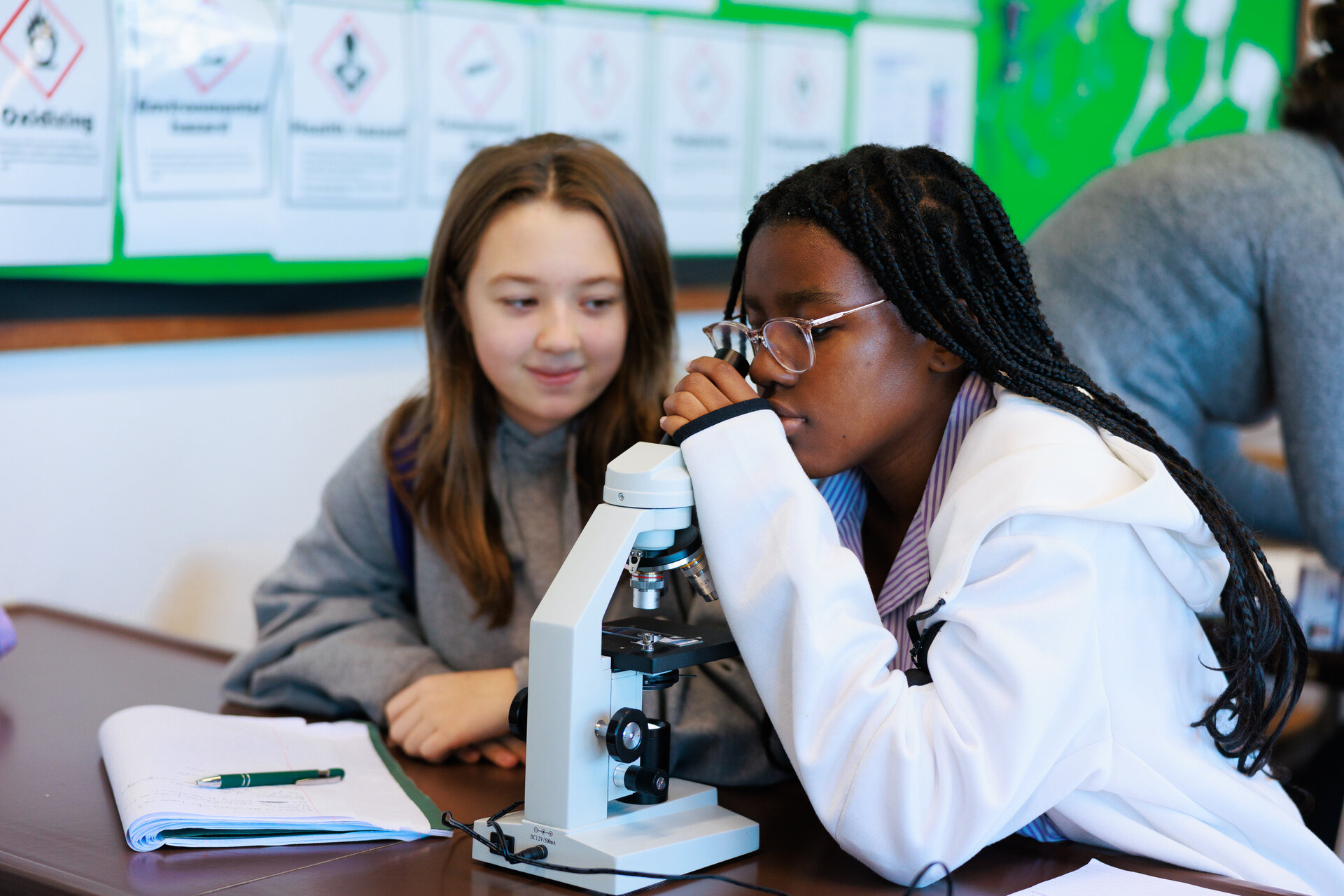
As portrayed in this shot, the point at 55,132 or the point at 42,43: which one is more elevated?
the point at 42,43

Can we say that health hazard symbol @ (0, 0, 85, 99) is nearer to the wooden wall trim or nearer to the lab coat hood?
the wooden wall trim

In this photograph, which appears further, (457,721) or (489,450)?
(489,450)

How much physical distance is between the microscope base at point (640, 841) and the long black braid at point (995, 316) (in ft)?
1.36

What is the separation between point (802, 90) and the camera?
268 centimetres

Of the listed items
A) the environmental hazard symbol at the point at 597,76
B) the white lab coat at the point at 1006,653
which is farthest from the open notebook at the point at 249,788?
the environmental hazard symbol at the point at 597,76

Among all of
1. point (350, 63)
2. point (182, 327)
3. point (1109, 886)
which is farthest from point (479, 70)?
point (1109, 886)

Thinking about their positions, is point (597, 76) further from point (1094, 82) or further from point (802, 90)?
point (1094, 82)

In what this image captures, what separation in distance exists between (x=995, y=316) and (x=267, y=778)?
746 millimetres

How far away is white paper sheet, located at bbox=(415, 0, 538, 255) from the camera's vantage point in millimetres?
2027

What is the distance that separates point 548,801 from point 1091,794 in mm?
443

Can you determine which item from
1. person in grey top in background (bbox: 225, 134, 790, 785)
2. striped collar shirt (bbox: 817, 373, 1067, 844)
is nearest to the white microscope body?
striped collar shirt (bbox: 817, 373, 1067, 844)

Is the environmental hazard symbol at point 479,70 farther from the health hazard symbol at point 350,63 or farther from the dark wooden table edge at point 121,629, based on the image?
the dark wooden table edge at point 121,629

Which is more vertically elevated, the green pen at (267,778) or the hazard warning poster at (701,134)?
the hazard warning poster at (701,134)

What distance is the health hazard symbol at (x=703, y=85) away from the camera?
246cm
